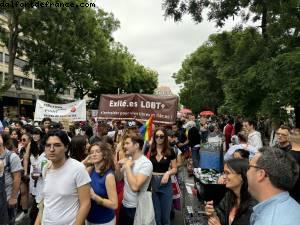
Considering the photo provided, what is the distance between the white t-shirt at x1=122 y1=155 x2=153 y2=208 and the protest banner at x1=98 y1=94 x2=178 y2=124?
4.63 m

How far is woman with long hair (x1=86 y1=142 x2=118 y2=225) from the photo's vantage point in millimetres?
4148

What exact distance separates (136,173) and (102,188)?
76 centimetres

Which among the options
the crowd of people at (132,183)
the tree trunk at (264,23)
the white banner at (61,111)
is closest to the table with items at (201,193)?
the crowd of people at (132,183)

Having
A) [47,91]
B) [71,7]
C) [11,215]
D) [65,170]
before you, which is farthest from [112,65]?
[65,170]

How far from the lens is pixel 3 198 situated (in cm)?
485

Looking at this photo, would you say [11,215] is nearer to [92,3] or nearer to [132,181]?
[132,181]

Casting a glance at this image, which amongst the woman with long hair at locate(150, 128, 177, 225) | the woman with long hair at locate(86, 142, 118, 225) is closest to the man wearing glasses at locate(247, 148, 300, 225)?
the woman with long hair at locate(86, 142, 118, 225)

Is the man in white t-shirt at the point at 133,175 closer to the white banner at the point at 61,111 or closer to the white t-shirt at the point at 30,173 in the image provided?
the white t-shirt at the point at 30,173

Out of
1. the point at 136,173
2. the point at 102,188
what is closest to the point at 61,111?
the point at 136,173

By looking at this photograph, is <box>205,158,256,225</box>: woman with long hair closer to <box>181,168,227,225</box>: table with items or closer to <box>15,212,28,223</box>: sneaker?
<box>181,168,227,225</box>: table with items

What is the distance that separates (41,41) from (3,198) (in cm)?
2958

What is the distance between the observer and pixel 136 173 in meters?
4.99

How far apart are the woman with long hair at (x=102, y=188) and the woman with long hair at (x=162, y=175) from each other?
6.48 feet

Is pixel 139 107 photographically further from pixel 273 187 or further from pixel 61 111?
pixel 273 187
